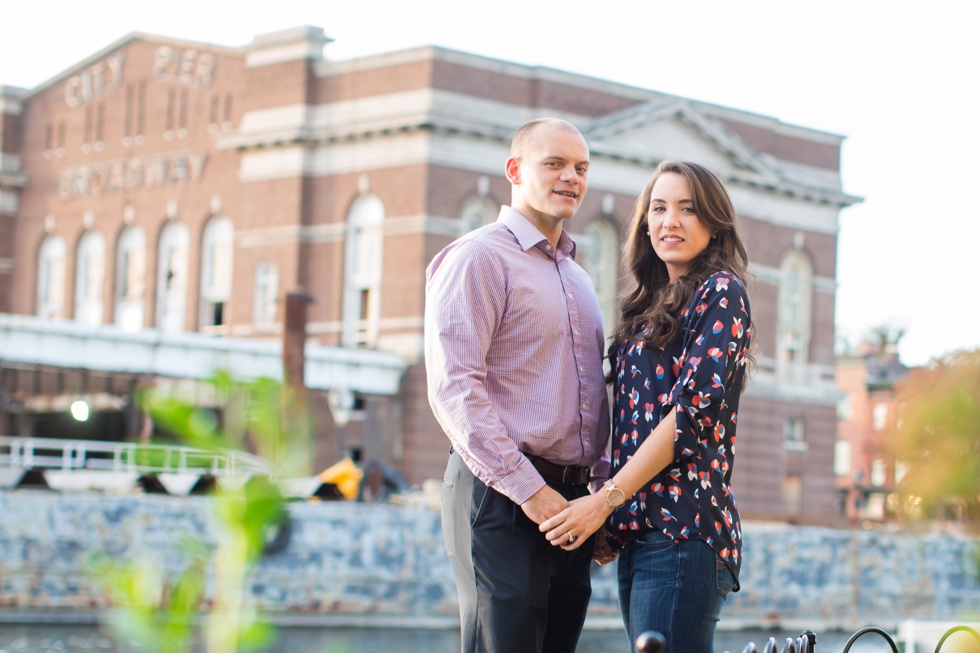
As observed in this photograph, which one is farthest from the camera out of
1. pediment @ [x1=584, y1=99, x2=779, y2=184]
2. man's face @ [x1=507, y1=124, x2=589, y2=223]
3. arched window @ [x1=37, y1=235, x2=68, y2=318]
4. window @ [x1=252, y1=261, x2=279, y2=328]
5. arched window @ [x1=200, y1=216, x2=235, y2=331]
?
arched window @ [x1=37, y1=235, x2=68, y2=318]

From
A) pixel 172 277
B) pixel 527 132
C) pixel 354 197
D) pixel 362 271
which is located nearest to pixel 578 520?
pixel 527 132

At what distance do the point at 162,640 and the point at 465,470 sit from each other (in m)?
2.06

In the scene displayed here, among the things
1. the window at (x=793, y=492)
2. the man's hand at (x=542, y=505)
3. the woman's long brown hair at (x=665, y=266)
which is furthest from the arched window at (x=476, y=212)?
the man's hand at (x=542, y=505)

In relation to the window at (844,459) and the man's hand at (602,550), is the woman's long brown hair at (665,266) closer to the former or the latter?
the man's hand at (602,550)

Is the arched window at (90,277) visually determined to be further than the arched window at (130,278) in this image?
Yes

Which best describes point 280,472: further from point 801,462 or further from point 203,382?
point 801,462

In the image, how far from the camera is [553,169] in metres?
4.48

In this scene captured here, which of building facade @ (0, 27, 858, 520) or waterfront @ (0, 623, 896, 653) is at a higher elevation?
building facade @ (0, 27, 858, 520)

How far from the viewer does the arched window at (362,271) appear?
37.5 metres

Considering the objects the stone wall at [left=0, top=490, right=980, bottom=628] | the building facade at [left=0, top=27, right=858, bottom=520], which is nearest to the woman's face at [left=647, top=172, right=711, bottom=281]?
the stone wall at [left=0, top=490, right=980, bottom=628]

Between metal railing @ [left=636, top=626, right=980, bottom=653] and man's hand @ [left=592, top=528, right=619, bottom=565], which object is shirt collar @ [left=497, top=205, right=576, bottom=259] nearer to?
man's hand @ [left=592, top=528, right=619, bottom=565]

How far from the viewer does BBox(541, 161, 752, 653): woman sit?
4004mm

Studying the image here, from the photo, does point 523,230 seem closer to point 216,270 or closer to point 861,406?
point 216,270

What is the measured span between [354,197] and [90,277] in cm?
1051
